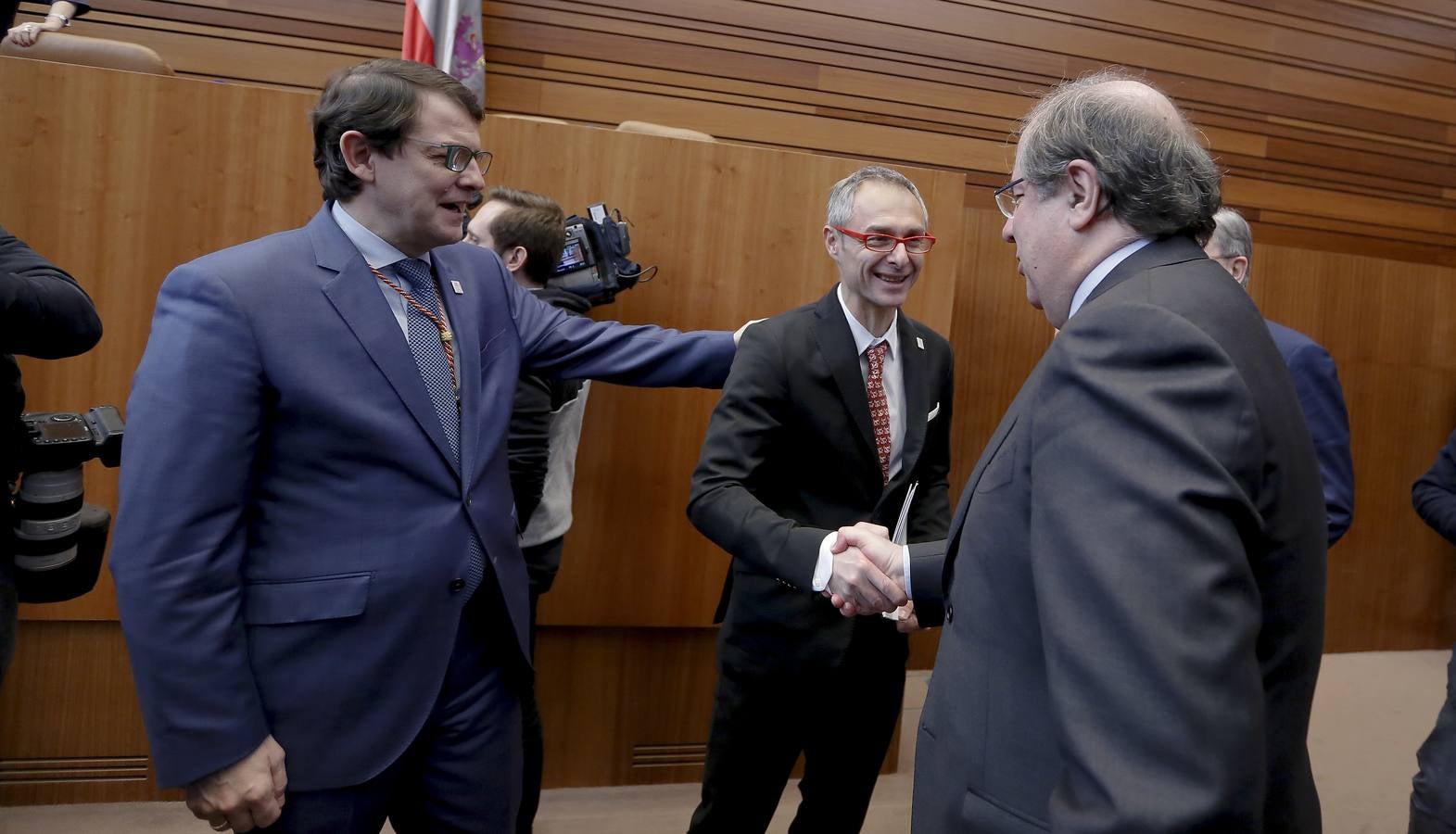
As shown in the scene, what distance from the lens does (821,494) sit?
6.77 feet

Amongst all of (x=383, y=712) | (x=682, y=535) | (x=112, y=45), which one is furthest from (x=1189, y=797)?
(x=112, y=45)

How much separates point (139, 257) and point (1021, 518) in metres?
2.44

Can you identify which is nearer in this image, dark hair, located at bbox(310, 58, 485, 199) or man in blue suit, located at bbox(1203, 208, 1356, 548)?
dark hair, located at bbox(310, 58, 485, 199)

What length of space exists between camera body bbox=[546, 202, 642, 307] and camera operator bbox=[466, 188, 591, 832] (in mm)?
51

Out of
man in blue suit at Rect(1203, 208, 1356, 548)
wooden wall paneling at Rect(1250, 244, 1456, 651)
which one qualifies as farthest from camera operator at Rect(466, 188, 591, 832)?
wooden wall paneling at Rect(1250, 244, 1456, 651)

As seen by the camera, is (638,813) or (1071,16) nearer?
(638,813)

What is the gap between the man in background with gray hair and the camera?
33.1 inches

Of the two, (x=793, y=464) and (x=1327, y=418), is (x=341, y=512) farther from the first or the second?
(x=1327, y=418)

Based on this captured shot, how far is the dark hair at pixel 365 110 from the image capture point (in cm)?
150

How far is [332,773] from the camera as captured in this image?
1.41 m

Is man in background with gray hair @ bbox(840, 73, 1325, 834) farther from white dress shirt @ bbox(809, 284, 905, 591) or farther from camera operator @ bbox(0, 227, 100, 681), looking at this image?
camera operator @ bbox(0, 227, 100, 681)

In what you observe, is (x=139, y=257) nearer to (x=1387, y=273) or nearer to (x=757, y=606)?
(x=757, y=606)

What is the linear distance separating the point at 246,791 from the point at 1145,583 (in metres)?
1.16

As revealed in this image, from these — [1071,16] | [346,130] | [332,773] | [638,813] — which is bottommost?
[638,813]
